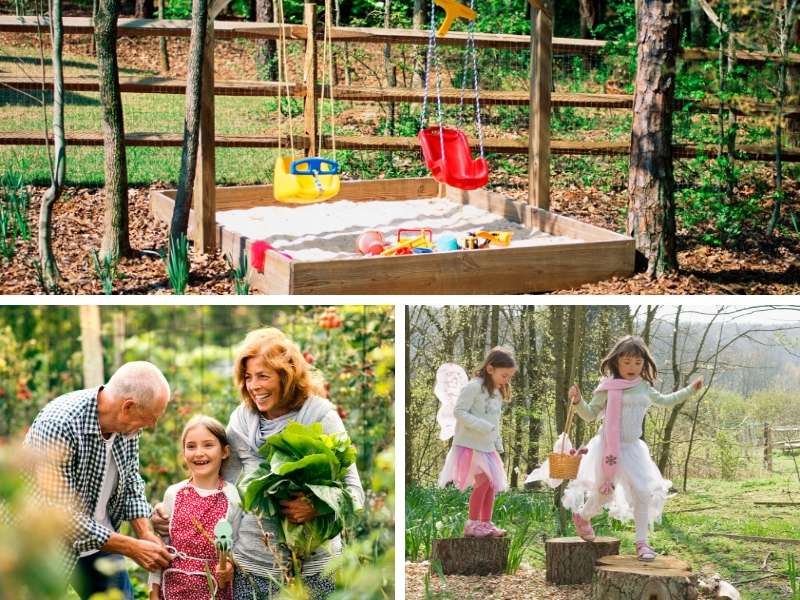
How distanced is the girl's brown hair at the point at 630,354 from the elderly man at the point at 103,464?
1492mm

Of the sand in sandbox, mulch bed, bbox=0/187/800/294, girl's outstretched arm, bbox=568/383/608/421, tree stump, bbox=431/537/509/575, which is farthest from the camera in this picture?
the sand in sandbox

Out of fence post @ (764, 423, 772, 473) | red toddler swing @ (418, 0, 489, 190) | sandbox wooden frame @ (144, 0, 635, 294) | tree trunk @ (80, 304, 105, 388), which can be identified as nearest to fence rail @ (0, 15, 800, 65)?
sandbox wooden frame @ (144, 0, 635, 294)

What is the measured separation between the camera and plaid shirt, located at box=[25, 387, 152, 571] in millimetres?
3221

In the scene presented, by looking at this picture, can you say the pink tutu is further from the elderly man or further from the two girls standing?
the elderly man

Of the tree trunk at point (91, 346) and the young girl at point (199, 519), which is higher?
the tree trunk at point (91, 346)

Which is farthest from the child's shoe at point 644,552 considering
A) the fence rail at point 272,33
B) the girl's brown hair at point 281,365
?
the fence rail at point 272,33

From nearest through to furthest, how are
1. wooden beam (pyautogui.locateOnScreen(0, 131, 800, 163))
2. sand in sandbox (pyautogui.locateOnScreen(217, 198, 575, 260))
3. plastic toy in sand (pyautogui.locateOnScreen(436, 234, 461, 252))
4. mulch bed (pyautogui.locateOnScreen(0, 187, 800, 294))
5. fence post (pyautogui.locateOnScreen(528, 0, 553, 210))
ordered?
1. mulch bed (pyautogui.locateOnScreen(0, 187, 800, 294))
2. plastic toy in sand (pyautogui.locateOnScreen(436, 234, 461, 252))
3. sand in sandbox (pyautogui.locateOnScreen(217, 198, 575, 260))
4. fence post (pyautogui.locateOnScreen(528, 0, 553, 210))
5. wooden beam (pyautogui.locateOnScreen(0, 131, 800, 163))

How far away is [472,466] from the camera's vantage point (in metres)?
3.94

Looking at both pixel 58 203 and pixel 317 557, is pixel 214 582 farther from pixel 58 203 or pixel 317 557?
pixel 58 203

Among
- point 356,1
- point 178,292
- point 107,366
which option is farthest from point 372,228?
point 356,1

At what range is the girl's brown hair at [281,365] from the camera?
11.2 ft

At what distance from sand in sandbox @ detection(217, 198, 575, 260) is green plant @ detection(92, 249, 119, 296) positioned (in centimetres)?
86

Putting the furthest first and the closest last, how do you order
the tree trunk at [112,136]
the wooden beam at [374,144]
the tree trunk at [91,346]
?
1. the wooden beam at [374,144]
2. the tree trunk at [112,136]
3. the tree trunk at [91,346]

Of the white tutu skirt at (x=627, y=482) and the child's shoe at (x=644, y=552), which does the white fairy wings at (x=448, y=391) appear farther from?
the child's shoe at (x=644, y=552)
